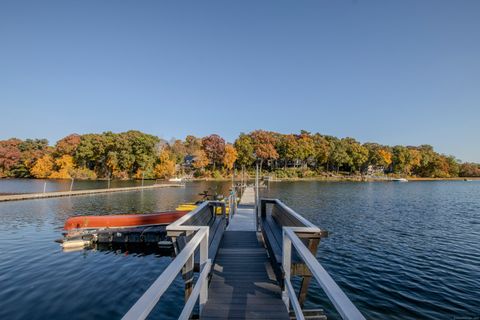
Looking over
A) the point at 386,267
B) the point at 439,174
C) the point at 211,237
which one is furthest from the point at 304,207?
the point at 439,174

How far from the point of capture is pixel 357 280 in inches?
348

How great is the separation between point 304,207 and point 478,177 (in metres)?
131

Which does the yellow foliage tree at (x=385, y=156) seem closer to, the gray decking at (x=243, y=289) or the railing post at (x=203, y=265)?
the gray decking at (x=243, y=289)

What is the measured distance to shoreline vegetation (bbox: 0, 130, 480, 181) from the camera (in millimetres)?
68125

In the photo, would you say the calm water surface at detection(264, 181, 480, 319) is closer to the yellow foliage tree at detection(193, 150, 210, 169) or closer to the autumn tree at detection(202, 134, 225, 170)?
the autumn tree at detection(202, 134, 225, 170)

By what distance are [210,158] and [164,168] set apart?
14.1 meters

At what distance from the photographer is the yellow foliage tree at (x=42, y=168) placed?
70.9 meters

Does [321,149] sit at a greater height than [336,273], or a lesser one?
greater

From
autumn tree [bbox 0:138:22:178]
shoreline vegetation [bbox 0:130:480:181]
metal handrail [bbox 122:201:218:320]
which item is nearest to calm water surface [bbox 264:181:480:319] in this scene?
metal handrail [bbox 122:201:218:320]

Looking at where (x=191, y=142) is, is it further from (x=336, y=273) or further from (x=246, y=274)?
(x=246, y=274)

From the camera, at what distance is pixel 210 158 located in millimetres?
75125

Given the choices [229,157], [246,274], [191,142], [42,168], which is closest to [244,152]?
[229,157]

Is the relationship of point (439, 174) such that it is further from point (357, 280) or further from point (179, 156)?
point (357, 280)

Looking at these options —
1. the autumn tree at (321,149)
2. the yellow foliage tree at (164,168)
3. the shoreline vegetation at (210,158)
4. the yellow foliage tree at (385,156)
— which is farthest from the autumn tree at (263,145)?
the yellow foliage tree at (385,156)
